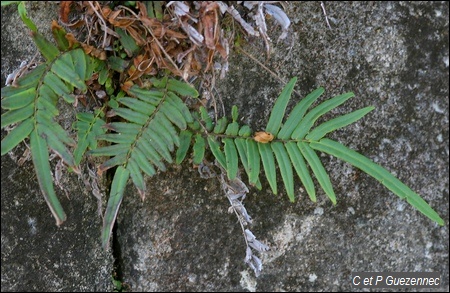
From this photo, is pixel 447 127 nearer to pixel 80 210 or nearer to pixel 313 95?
pixel 313 95

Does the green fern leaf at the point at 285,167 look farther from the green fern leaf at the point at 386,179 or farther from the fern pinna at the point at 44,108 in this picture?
the fern pinna at the point at 44,108

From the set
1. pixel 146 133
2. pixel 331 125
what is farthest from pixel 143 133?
pixel 331 125

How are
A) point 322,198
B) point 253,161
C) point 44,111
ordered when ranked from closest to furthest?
point 44,111 → point 253,161 → point 322,198

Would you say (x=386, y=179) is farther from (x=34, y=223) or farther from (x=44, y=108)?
(x=34, y=223)

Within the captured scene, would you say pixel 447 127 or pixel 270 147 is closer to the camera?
pixel 270 147

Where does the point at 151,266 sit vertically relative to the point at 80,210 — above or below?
below

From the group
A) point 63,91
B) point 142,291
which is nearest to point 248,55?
point 63,91
